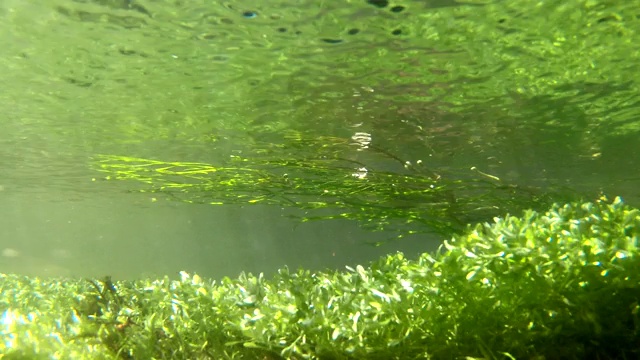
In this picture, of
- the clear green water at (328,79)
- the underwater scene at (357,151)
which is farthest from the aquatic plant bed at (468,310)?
the clear green water at (328,79)

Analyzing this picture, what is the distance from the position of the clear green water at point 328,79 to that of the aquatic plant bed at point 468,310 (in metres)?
2.44

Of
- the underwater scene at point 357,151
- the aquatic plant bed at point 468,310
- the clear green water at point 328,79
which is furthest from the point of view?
the clear green water at point 328,79

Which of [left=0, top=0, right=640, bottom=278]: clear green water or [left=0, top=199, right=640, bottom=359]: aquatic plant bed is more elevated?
[left=0, top=0, right=640, bottom=278]: clear green water

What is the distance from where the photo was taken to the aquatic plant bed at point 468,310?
2.70m

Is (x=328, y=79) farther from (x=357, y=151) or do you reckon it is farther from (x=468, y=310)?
(x=468, y=310)

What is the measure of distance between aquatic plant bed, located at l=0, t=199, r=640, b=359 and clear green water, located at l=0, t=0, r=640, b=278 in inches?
96.0

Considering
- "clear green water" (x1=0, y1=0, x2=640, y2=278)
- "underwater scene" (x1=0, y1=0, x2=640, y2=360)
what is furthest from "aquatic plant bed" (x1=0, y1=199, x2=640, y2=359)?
"clear green water" (x1=0, y1=0, x2=640, y2=278)

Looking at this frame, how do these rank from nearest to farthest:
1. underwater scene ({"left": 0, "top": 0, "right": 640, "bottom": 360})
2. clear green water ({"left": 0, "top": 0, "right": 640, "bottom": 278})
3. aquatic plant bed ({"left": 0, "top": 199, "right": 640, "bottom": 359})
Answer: aquatic plant bed ({"left": 0, "top": 199, "right": 640, "bottom": 359})
underwater scene ({"left": 0, "top": 0, "right": 640, "bottom": 360})
clear green water ({"left": 0, "top": 0, "right": 640, "bottom": 278})

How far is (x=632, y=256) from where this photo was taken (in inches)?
100

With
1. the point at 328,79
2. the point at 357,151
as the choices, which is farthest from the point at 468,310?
the point at 357,151

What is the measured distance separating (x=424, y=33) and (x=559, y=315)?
7.07 metres

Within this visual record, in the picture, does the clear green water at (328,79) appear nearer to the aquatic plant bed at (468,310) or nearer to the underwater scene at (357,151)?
the underwater scene at (357,151)

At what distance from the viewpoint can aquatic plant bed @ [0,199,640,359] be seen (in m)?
2.70

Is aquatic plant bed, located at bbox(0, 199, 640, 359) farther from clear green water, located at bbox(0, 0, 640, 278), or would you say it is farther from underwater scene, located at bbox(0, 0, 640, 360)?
clear green water, located at bbox(0, 0, 640, 278)
